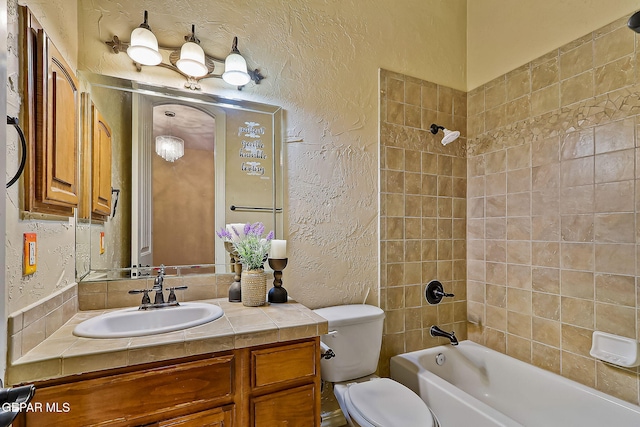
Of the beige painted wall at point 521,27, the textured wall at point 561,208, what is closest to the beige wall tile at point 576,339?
the textured wall at point 561,208

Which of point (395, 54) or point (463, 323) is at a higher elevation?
point (395, 54)

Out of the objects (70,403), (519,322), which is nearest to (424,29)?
(519,322)

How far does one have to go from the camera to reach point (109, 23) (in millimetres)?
1462

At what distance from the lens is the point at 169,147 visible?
158 cm

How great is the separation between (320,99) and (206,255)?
3.68 feet

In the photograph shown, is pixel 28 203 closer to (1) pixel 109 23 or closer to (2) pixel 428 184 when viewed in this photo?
(1) pixel 109 23

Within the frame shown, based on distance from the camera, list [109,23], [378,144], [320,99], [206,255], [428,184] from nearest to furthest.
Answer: [109,23], [206,255], [320,99], [378,144], [428,184]

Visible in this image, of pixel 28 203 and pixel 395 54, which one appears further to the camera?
pixel 395 54

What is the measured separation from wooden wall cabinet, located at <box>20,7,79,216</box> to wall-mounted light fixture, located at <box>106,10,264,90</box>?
32 cm

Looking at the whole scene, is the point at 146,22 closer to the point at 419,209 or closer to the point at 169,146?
the point at 169,146

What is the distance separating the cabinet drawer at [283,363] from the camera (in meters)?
1.16

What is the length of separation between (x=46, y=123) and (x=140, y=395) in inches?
37.2

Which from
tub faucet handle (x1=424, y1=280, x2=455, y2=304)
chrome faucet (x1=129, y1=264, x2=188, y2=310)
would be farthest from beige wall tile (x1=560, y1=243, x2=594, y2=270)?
chrome faucet (x1=129, y1=264, x2=188, y2=310)

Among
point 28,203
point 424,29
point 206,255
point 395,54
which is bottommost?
point 206,255
